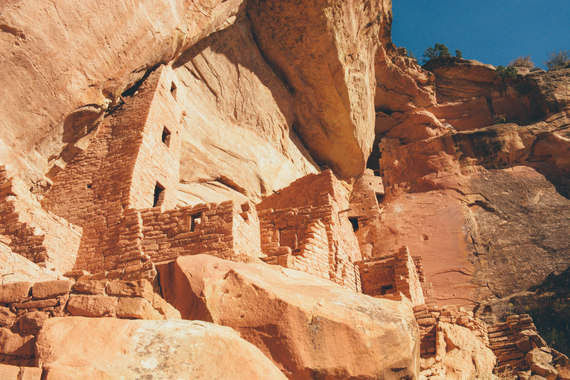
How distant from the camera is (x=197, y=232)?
26.0 ft

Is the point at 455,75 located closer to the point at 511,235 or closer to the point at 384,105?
the point at 384,105

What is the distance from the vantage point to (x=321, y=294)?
4.93 m

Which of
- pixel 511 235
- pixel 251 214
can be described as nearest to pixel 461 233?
pixel 511 235

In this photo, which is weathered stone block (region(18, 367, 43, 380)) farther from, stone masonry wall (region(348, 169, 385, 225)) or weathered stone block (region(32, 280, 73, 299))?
stone masonry wall (region(348, 169, 385, 225))

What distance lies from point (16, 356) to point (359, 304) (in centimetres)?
307

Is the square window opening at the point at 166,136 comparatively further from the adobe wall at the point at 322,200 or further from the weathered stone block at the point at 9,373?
the weathered stone block at the point at 9,373

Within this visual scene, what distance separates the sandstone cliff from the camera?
425 centimetres

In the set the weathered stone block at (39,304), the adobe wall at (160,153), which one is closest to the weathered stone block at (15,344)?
the weathered stone block at (39,304)

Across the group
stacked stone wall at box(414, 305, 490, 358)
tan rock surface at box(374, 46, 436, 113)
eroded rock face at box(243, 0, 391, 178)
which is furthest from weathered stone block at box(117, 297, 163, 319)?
tan rock surface at box(374, 46, 436, 113)

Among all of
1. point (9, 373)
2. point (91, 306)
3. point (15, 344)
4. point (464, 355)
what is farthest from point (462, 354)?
point (9, 373)

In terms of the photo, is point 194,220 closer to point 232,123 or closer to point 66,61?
point 66,61

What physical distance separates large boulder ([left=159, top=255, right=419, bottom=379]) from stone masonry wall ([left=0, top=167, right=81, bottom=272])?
422 centimetres

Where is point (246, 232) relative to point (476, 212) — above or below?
below

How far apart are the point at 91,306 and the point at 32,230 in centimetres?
497
